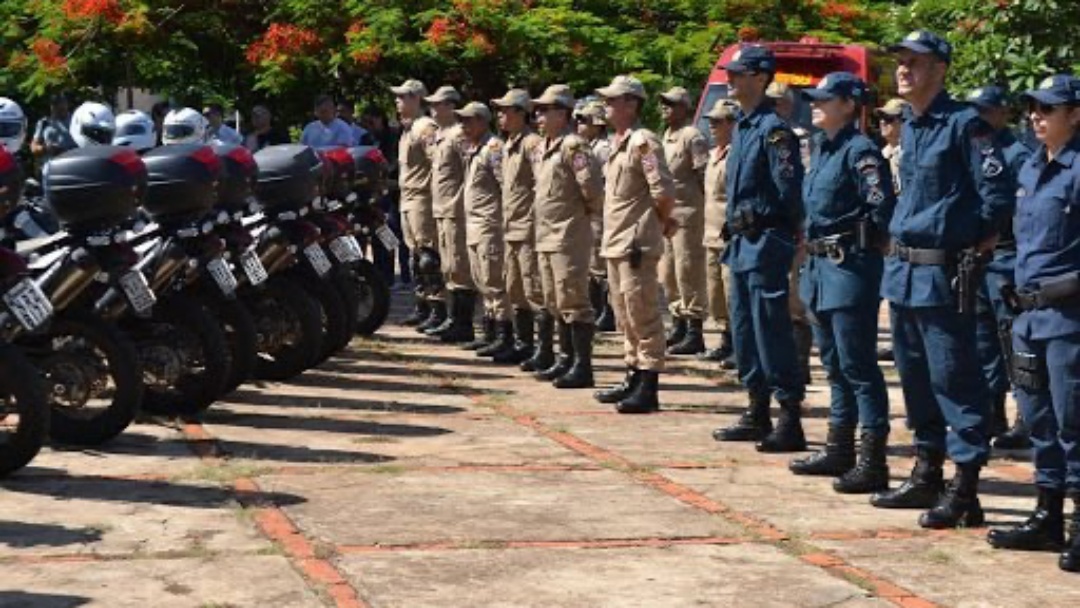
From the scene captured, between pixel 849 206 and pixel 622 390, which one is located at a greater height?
pixel 849 206

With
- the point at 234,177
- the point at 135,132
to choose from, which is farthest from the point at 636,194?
the point at 135,132

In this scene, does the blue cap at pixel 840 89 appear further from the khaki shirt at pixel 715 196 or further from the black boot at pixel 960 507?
the khaki shirt at pixel 715 196

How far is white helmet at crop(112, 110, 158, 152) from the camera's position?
37.6ft

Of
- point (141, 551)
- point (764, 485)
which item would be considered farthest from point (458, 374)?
point (141, 551)

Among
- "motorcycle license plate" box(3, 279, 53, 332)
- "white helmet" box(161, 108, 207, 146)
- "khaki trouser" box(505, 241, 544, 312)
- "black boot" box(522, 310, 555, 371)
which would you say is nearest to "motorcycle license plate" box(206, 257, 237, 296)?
"white helmet" box(161, 108, 207, 146)

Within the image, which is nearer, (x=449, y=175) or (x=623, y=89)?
(x=623, y=89)

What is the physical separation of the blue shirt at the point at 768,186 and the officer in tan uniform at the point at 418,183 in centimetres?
549

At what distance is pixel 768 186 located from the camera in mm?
9727

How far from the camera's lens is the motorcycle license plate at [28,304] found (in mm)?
8508

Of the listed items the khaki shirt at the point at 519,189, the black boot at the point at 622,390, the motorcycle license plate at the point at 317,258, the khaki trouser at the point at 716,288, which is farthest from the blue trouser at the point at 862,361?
the khaki trouser at the point at 716,288

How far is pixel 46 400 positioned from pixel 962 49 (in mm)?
6344

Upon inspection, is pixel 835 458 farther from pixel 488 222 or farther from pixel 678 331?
pixel 678 331

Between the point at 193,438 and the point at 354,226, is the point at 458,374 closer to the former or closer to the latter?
the point at 354,226

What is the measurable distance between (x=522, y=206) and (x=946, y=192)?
17.8ft
